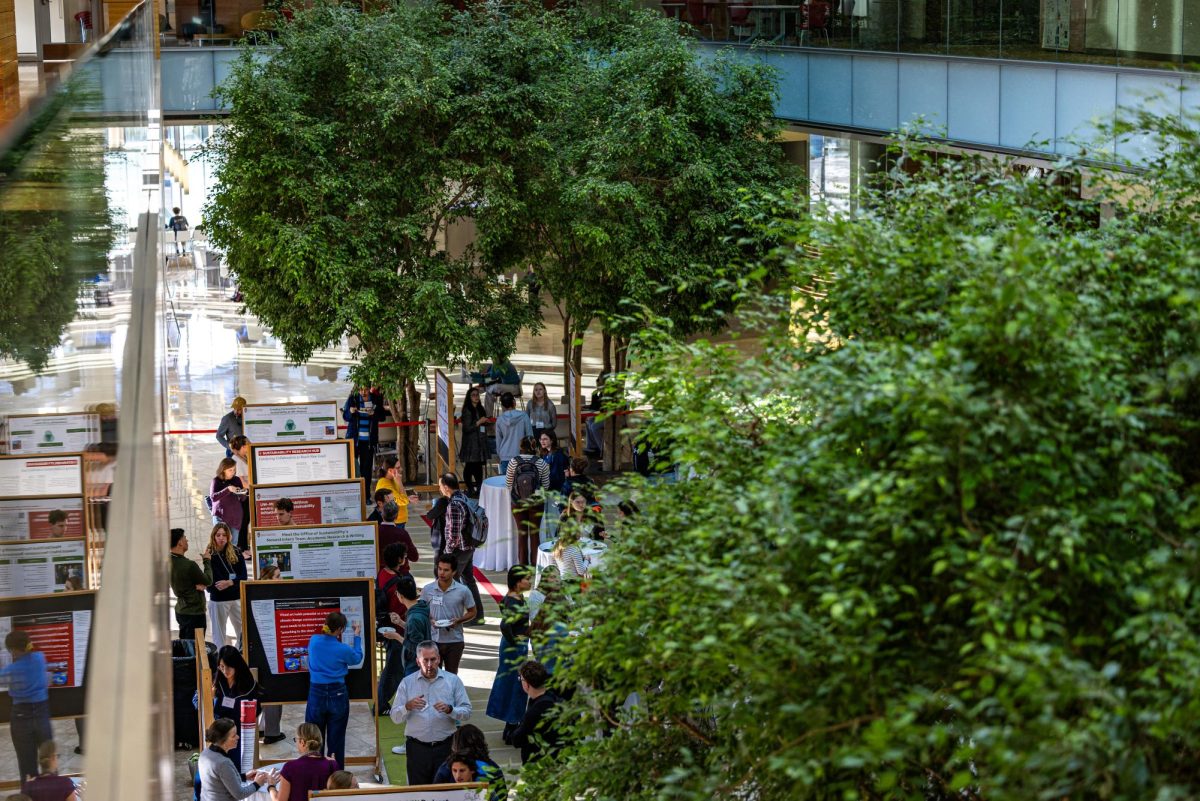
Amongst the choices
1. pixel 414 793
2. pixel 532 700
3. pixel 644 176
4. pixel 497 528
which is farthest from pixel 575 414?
pixel 414 793

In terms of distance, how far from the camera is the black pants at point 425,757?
9.46 metres

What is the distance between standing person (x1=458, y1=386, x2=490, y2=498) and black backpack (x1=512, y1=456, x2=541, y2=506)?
3.60 meters

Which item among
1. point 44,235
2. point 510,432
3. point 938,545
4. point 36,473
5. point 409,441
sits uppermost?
point 44,235

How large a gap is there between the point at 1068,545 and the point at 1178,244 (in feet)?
5.93

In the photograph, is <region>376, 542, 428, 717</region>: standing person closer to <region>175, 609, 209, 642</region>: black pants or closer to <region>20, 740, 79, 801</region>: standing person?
<region>175, 609, 209, 642</region>: black pants

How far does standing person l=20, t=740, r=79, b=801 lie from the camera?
1.77 metres

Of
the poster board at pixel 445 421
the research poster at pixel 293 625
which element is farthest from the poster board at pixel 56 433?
the poster board at pixel 445 421

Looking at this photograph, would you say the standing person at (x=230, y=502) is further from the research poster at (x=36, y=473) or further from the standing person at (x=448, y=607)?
the research poster at (x=36, y=473)

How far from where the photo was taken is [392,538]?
12.8 m

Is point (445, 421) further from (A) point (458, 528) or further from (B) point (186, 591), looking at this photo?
(B) point (186, 591)

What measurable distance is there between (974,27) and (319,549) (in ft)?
39.3

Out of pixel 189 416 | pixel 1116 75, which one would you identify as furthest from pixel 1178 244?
pixel 189 416

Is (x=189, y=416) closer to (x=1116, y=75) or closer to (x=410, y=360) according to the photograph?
(x=410, y=360)

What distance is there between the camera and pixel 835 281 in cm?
523
